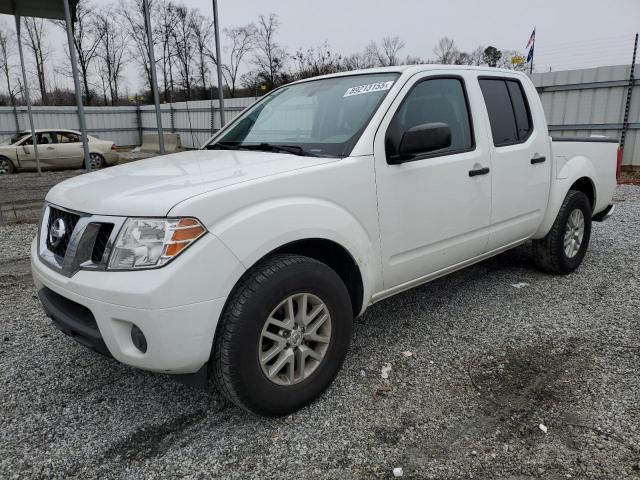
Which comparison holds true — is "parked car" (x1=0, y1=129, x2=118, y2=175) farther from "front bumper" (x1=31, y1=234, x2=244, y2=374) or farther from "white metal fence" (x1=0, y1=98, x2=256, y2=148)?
"front bumper" (x1=31, y1=234, x2=244, y2=374)

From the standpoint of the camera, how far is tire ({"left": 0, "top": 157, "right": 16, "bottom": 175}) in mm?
15266

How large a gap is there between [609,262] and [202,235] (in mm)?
4810

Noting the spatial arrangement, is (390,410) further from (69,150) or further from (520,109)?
(69,150)

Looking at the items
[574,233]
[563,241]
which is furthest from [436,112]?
[574,233]

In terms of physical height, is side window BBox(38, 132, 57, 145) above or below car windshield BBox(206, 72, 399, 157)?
below

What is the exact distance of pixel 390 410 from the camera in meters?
2.68

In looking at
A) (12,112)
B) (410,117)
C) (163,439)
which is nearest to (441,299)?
(410,117)

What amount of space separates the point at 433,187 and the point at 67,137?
16.0 metres

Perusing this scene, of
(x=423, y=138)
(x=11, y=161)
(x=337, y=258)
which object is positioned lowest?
(x=11, y=161)

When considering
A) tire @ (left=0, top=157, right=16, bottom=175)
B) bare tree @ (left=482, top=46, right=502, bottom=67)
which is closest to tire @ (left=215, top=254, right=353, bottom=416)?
tire @ (left=0, top=157, right=16, bottom=175)

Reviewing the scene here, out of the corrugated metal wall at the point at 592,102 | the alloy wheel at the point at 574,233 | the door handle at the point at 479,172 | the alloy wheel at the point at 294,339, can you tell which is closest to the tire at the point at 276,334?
the alloy wheel at the point at 294,339

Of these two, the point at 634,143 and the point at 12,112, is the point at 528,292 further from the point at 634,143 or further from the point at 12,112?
the point at 12,112

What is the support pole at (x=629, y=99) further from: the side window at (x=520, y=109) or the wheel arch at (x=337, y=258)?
the wheel arch at (x=337, y=258)

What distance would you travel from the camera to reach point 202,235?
2160 millimetres
